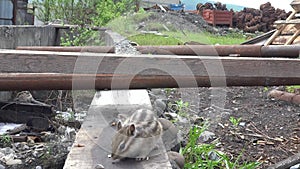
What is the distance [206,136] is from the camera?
4875mm

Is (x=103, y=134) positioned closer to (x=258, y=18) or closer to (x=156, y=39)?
(x=156, y=39)

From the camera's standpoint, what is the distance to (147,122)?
2.90m

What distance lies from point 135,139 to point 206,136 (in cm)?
226

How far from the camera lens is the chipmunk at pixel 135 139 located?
106 inches

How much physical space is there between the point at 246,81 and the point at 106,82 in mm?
804

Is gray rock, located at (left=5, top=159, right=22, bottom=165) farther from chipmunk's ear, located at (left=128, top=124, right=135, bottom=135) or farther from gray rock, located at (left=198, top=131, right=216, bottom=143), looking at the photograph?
chipmunk's ear, located at (left=128, top=124, right=135, bottom=135)

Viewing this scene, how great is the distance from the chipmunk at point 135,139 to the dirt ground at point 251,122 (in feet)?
5.29

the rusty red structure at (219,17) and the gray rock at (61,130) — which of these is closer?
A: the gray rock at (61,130)

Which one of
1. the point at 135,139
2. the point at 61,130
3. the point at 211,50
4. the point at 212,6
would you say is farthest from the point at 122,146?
the point at 212,6

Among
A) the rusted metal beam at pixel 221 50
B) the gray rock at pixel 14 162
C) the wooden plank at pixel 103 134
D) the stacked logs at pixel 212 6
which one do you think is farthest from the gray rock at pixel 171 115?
the stacked logs at pixel 212 6

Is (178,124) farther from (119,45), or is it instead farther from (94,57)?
(94,57)

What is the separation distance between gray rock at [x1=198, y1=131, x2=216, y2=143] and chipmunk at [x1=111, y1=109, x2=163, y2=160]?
185cm

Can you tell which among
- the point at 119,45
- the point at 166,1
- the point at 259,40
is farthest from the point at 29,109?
the point at 166,1

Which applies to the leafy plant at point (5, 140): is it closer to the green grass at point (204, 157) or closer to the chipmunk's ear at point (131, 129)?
the green grass at point (204, 157)
